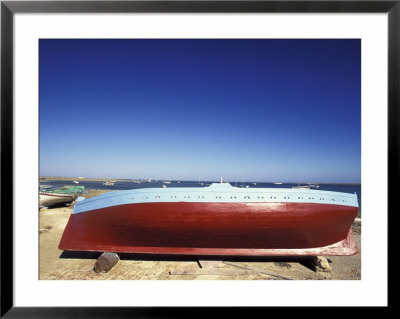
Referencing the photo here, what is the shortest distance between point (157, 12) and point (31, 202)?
255 centimetres

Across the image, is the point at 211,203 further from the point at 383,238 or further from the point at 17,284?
the point at 17,284

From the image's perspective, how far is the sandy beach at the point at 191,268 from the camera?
135 inches

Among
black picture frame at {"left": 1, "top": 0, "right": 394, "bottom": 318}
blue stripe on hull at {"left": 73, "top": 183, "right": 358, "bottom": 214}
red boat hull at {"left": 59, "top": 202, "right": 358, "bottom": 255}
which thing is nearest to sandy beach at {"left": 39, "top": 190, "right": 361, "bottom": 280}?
red boat hull at {"left": 59, "top": 202, "right": 358, "bottom": 255}

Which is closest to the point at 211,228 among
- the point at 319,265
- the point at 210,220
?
the point at 210,220

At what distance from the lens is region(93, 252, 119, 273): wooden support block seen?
11.7 feet

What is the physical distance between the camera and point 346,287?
226 centimetres

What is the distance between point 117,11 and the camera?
1.97 metres

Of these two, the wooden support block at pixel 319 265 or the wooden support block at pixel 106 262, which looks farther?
the wooden support block at pixel 319 265

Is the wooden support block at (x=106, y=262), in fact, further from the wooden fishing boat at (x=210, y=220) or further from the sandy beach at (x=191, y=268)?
the wooden fishing boat at (x=210, y=220)

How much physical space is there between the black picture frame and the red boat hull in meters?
1.71

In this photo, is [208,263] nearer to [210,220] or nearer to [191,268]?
[191,268]

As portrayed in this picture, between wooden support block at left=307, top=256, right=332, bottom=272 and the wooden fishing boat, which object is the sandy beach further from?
the wooden fishing boat

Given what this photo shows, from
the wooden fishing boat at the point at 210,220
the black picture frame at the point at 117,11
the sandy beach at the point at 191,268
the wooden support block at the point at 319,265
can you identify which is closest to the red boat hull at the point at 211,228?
the wooden fishing boat at the point at 210,220

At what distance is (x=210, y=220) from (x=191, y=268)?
958 millimetres
